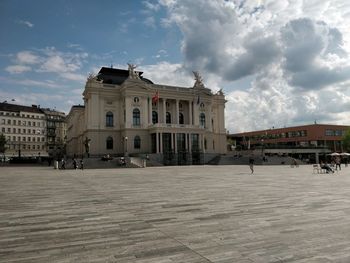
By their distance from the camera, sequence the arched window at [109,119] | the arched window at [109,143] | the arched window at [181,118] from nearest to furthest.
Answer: the arched window at [109,143]
the arched window at [109,119]
the arched window at [181,118]

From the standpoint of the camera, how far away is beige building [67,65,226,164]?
216ft

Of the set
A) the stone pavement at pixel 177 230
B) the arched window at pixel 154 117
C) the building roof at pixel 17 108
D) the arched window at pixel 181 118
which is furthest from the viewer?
the building roof at pixel 17 108

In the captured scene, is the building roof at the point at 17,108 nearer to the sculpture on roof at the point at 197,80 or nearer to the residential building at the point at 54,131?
the residential building at the point at 54,131

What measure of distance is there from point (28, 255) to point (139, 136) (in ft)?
202

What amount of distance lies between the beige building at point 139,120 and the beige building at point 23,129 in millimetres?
50941

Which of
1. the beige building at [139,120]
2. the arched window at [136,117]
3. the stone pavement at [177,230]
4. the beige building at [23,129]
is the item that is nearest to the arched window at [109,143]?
the beige building at [139,120]

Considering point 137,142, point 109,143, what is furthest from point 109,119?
point 137,142

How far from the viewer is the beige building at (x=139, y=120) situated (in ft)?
216

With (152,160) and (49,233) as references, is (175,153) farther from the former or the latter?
(49,233)

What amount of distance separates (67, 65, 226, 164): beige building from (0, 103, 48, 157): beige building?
50.9 m

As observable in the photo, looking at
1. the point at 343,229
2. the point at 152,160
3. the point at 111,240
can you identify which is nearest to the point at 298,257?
the point at 343,229

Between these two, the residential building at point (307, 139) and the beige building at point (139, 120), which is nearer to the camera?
the beige building at point (139, 120)

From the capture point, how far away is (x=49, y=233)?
7.39 m

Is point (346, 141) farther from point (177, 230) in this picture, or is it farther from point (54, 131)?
point (54, 131)
